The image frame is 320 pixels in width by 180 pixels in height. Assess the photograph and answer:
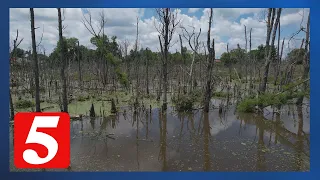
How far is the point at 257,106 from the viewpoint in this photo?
9.59 m

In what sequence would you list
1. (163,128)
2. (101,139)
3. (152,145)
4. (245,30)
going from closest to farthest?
(152,145), (101,139), (163,128), (245,30)

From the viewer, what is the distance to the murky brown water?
16.5ft

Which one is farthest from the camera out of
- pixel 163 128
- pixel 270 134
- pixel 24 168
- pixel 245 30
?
pixel 245 30

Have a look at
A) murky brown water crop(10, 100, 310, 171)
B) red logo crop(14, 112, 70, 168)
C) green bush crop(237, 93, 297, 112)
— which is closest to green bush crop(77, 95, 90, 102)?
murky brown water crop(10, 100, 310, 171)

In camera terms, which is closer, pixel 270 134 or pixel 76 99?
pixel 270 134

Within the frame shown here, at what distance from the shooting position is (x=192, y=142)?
634 centimetres

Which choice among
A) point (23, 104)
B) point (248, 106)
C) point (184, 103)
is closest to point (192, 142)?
point (184, 103)

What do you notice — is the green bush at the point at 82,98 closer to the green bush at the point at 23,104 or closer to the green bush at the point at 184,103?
the green bush at the point at 23,104

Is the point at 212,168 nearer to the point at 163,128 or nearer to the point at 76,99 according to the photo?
the point at 163,128

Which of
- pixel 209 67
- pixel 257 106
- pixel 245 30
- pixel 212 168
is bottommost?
pixel 212 168

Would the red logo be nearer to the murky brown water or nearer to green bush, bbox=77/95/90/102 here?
the murky brown water

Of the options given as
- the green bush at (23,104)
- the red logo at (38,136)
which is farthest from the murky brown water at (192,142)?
the green bush at (23,104)
